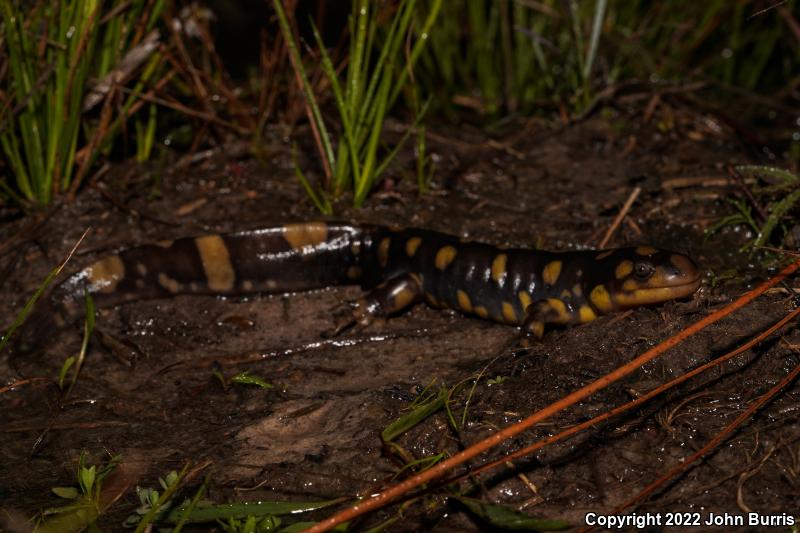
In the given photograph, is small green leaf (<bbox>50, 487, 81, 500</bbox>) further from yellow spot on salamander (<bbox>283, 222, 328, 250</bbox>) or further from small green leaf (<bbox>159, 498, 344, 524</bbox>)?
yellow spot on salamander (<bbox>283, 222, 328, 250</bbox>)

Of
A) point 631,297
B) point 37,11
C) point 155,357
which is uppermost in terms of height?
point 37,11

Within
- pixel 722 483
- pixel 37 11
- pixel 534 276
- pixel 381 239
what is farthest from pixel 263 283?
pixel 722 483

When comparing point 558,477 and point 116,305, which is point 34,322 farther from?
point 558,477

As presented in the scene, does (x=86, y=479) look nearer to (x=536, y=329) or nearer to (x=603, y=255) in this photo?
(x=536, y=329)

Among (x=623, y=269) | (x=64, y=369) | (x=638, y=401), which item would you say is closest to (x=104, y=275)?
(x=64, y=369)

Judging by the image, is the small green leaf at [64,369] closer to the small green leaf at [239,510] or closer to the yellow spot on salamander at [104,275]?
the yellow spot on salamander at [104,275]

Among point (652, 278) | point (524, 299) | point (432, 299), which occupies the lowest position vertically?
point (432, 299)
